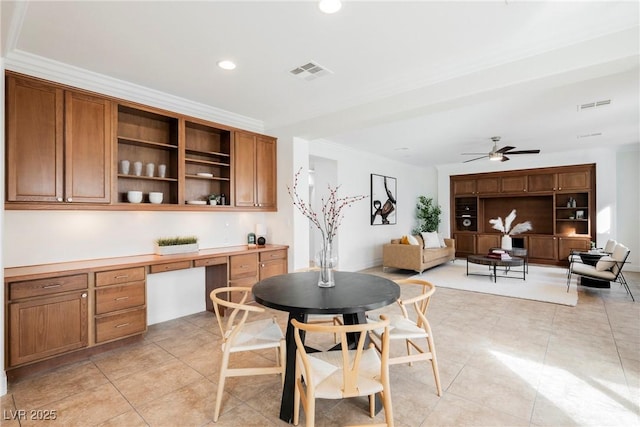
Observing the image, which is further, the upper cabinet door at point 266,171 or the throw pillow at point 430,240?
the throw pillow at point 430,240

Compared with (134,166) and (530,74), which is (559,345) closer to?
(530,74)

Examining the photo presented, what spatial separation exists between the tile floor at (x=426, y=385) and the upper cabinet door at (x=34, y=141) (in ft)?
5.37

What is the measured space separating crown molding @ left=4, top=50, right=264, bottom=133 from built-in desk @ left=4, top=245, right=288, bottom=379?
1.86 m

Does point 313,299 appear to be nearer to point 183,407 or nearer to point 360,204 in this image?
point 183,407

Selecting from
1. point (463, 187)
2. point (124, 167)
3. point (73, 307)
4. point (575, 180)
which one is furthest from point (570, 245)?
point (73, 307)

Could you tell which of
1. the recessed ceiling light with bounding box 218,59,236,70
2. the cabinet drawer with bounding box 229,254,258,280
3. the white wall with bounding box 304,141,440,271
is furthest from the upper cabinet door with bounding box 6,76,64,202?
the white wall with bounding box 304,141,440,271

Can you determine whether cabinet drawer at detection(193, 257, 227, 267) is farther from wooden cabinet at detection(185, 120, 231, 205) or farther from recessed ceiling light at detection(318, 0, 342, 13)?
recessed ceiling light at detection(318, 0, 342, 13)

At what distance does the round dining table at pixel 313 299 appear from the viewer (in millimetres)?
1972

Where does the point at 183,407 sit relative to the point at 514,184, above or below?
below

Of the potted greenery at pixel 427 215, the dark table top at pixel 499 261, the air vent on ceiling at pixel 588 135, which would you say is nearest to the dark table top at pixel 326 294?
the dark table top at pixel 499 261

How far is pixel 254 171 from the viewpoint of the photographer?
4.76m

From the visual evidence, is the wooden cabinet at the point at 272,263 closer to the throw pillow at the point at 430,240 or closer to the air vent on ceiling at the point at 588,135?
the throw pillow at the point at 430,240

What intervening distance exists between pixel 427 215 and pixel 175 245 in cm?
745

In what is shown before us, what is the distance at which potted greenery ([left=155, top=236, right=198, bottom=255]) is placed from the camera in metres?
3.81
